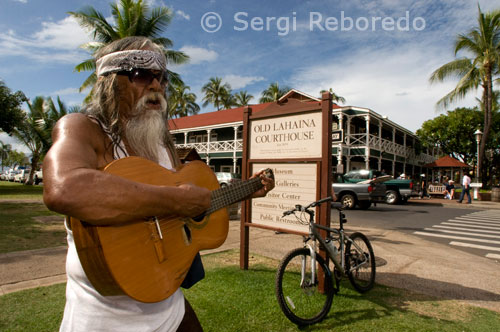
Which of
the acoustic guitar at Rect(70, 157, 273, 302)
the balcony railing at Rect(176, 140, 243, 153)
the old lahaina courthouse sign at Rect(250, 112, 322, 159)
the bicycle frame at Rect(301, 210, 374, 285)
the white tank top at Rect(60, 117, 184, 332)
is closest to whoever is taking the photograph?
the acoustic guitar at Rect(70, 157, 273, 302)

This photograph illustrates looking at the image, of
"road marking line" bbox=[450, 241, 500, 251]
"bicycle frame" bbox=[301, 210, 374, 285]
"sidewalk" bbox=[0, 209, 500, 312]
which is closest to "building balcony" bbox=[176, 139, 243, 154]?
"sidewalk" bbox=[0, 209, 500, 312]

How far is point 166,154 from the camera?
139 cm

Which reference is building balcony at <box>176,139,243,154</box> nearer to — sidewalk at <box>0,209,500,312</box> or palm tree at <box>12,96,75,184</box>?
palm tree at <box>12,96,75,184</box>

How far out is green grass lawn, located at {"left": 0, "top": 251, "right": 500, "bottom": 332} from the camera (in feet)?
8.86

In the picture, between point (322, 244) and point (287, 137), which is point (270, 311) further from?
point (287, 137)

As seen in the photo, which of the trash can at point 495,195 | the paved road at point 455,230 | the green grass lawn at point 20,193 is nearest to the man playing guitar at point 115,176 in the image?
the paved road at point 455,230

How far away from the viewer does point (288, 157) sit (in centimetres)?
404

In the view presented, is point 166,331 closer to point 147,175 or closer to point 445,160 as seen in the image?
point 147,175

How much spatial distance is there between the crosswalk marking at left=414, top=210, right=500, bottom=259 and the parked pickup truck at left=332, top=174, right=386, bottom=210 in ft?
10.9

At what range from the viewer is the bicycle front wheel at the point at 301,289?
2809mm

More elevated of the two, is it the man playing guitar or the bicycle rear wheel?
the man playing guitar

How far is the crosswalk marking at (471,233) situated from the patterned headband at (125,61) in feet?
24.0

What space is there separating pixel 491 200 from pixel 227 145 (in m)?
20.4

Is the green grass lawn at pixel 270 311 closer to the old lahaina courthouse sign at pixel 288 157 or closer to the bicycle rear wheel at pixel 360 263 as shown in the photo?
the bicycle rear wheel at pixel 360 263
